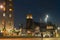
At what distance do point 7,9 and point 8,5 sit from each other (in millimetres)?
2906

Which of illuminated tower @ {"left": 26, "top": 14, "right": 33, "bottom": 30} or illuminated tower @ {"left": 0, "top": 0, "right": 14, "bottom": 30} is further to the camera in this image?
illuminated tower @ {"left": 26, "top": 14, "right": 33, "bottom": 30}

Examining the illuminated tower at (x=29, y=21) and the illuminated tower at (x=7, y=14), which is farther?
the illuminated tower at (x=29, y=21)

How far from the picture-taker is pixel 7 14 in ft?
380

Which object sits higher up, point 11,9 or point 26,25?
point 11,9

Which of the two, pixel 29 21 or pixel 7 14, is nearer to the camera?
pixel 7 14

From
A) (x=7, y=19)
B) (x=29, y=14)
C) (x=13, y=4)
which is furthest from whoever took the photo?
(x=29, y=14)

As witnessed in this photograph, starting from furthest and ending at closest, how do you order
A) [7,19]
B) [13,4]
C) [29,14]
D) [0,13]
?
[29,14] < [13,4] < [7,19] < [0,13]

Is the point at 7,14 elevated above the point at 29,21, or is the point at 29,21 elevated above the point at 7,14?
the point at 7,14

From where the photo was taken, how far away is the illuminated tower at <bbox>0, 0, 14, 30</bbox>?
108750 mm

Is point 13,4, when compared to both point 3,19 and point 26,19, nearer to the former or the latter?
point 3,19

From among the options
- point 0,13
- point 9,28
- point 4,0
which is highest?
point 4,0

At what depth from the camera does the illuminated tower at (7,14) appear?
109 metres

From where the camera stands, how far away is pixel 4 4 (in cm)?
11325

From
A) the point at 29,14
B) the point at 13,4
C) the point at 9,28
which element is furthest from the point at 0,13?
the point at 29,14
